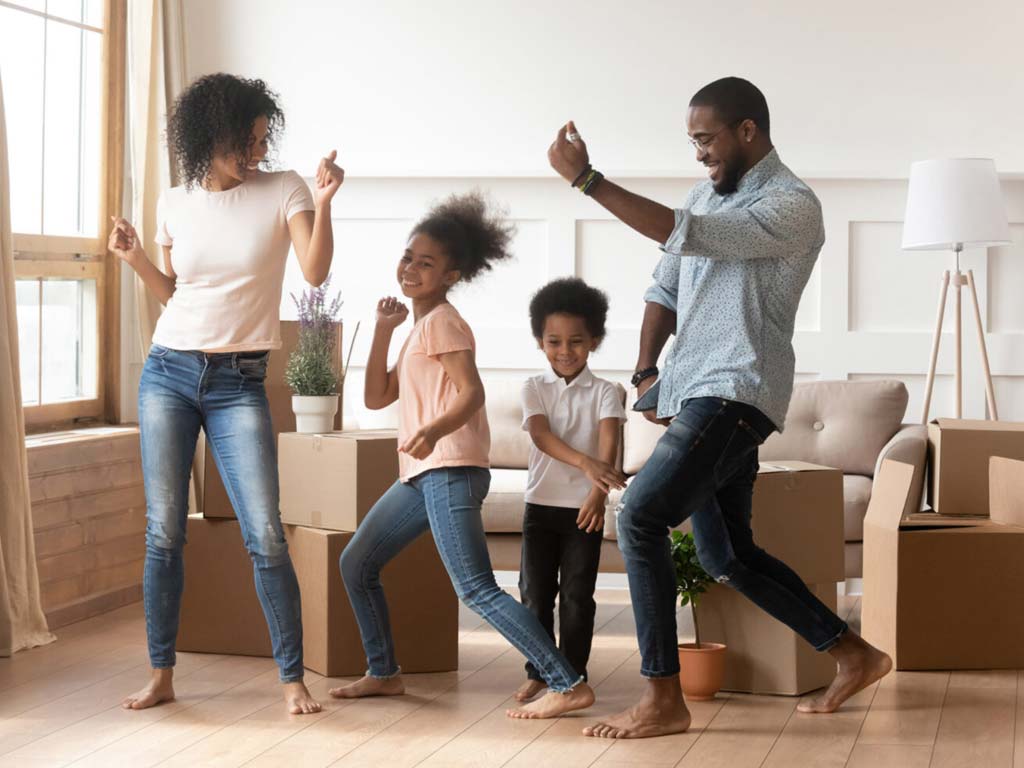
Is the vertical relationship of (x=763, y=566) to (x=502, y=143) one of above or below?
below

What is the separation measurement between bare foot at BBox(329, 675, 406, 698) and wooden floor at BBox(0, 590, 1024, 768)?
4 centimetres

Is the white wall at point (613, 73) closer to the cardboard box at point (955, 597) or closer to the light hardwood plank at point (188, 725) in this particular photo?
the cardboard box at point (955, 597)

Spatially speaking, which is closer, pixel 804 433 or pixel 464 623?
pixel 464 623

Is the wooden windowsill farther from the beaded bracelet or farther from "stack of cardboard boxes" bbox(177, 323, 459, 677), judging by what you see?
the beaded bracelet

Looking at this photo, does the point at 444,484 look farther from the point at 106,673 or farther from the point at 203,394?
the point at 106,673

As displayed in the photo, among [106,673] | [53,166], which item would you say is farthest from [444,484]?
[53,166]

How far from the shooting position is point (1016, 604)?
3793mm

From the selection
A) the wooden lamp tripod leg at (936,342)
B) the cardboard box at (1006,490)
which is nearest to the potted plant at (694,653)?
the cardboard box at (1006,490)

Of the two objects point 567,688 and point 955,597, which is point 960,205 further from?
point 567,688

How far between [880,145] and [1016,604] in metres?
2.09

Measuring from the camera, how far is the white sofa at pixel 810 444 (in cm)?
445

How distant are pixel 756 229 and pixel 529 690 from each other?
1294mm

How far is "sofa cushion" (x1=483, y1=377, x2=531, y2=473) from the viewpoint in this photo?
4.96 m

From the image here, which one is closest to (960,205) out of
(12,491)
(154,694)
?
(154,694)
